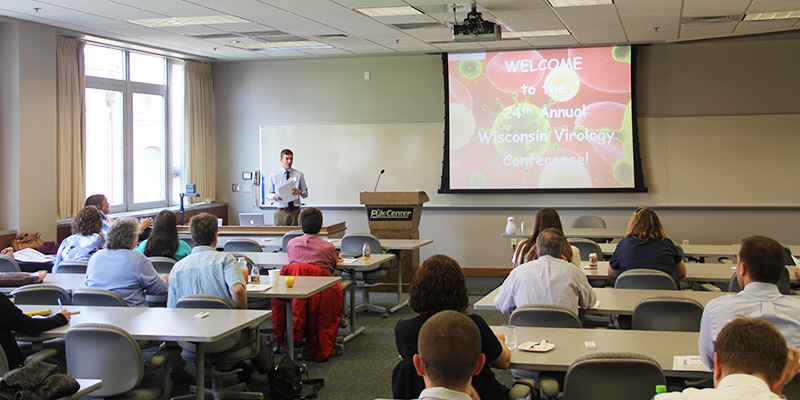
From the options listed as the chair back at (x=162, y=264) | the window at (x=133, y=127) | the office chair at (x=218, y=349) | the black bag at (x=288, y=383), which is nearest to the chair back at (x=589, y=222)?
the black bag at (x=288, y=383)

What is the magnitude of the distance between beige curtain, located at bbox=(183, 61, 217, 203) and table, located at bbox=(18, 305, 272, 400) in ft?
20.9

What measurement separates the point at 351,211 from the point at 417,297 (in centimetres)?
772

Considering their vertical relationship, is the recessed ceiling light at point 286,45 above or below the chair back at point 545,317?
above

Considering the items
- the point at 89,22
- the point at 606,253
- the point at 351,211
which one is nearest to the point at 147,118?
the point at 89,22

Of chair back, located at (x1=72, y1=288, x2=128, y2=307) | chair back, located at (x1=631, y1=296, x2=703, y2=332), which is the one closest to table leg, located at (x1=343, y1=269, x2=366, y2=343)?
chair back, located at (x1=72, y1=288, x2=128, y2=307)

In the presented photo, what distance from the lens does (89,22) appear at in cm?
776

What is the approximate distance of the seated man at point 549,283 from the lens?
414 centimetres

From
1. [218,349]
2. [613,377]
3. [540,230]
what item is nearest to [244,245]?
[218,349]

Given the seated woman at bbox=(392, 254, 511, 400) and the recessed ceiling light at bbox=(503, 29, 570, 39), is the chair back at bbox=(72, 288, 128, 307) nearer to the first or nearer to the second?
the seated woman at bbox=(392, 254, 511, 400)

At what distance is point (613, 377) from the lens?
285 cm

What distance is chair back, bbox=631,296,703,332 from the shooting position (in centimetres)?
394

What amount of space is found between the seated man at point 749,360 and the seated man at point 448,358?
646 millimetres

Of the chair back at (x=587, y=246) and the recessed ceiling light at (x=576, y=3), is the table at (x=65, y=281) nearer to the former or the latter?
the chair back at (x=587, y=246)

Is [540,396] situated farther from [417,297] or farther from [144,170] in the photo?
[144,170]
